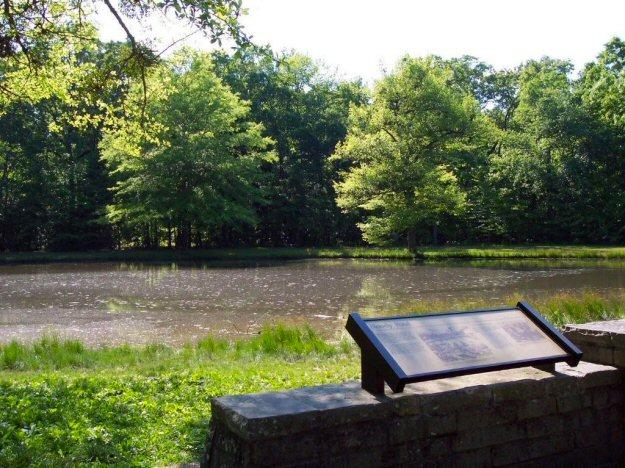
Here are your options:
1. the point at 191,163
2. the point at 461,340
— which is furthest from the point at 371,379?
the point at 191,163

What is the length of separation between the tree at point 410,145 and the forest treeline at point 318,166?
68mm

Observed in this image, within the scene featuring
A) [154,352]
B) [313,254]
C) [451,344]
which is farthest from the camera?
[313,254]

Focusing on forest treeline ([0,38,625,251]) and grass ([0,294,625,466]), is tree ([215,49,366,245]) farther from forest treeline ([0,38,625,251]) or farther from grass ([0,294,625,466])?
grass ([0,294,625,466])

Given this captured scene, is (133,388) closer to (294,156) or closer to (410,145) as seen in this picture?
(410,145)

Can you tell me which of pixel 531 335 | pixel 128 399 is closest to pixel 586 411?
pixel 531 335

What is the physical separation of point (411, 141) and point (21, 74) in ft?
71.8

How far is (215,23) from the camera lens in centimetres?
887

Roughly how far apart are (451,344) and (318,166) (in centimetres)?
3888

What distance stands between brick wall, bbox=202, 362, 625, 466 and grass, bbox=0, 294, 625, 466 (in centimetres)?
131

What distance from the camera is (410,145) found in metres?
31.1

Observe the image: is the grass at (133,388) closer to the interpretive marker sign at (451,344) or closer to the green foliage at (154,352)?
the green foliage at (154,352)

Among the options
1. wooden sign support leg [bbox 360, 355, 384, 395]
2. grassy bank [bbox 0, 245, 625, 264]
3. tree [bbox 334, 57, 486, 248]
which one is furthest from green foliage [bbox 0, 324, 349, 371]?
grassy bank [bbox 0, 245, 625, 264]

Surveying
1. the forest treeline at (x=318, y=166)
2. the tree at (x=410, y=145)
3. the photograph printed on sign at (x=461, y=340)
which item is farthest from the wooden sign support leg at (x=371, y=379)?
the tree at (x=410, y=145)

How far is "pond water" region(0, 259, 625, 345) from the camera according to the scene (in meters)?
12.9
